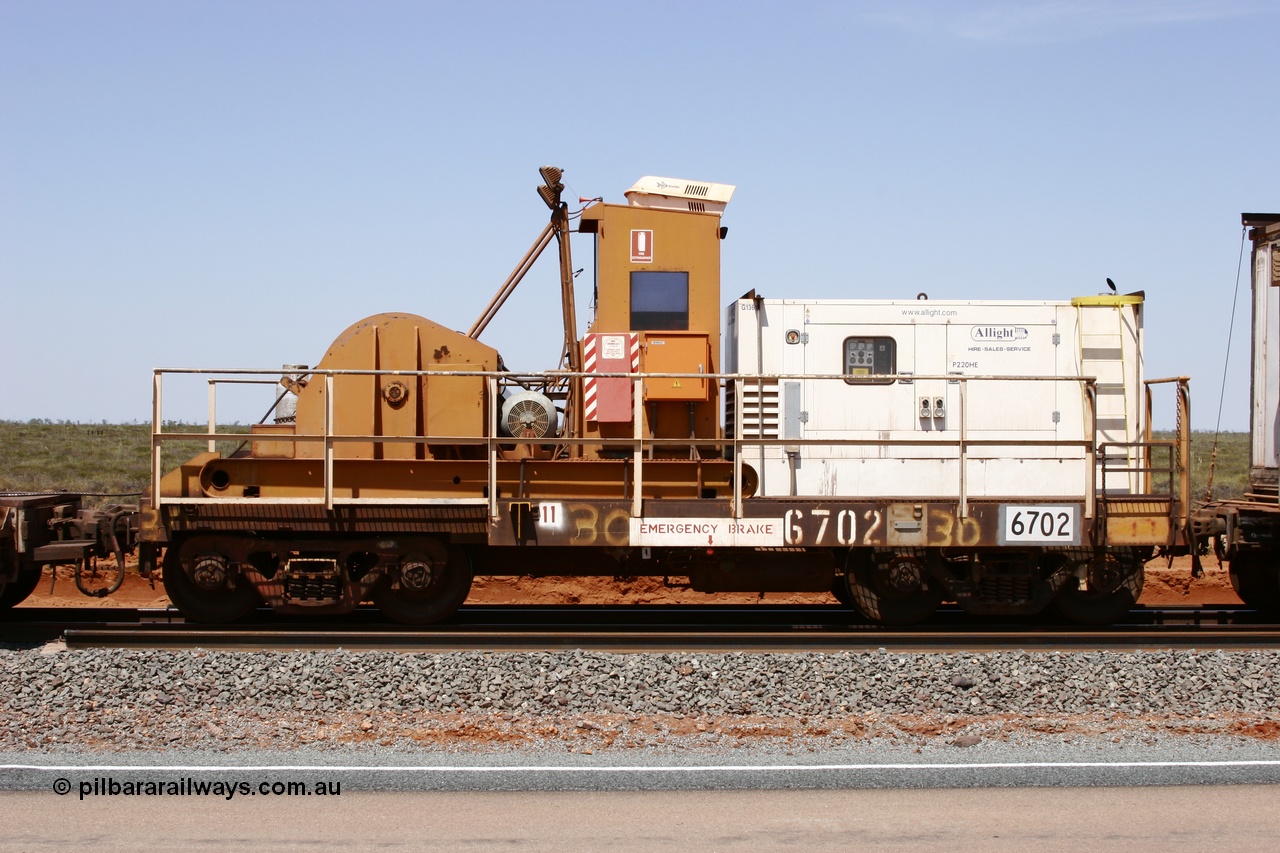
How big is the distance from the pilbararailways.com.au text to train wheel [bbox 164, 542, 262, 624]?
15.1 ft

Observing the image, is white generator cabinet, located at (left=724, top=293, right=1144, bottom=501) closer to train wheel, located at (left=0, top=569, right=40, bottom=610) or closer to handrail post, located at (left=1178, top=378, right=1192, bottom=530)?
handrail post, located at (left=1178, top=378, right=1192, bottom=530)

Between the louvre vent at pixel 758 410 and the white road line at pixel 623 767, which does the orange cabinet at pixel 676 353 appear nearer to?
the louvre vent at pixel 758 410

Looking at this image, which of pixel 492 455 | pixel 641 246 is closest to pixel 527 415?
pixel 492 455

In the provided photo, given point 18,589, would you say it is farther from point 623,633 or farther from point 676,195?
point 676,195

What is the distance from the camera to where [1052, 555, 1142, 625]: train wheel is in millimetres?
10766

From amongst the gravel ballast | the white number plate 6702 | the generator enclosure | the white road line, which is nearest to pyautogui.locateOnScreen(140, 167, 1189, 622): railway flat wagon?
the white number plate 6702

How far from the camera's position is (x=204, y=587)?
10.4 metres

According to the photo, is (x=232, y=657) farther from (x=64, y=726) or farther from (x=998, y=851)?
(x=998, y=851)

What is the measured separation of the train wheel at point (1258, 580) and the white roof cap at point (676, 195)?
6288 mm

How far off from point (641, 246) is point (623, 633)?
3.80 m

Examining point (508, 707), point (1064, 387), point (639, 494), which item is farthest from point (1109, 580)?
point (508, 707)

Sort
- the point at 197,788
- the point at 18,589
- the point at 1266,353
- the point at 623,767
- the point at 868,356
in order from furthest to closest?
the point at 1266,353 → the point at 868,356 → the point at 18,589 → the point at 623,767 → the point at 197,788

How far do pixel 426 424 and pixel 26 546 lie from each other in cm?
358

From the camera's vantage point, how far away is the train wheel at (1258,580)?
11695mm
